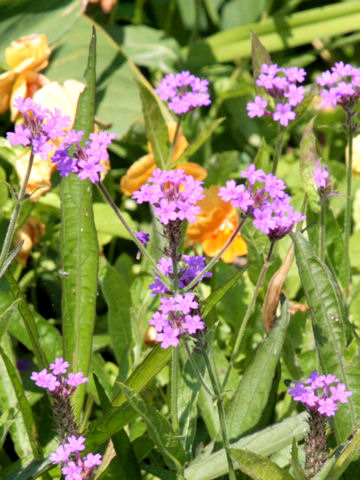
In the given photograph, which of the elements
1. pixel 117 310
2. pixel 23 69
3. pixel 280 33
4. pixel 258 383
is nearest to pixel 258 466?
pixel 258 383

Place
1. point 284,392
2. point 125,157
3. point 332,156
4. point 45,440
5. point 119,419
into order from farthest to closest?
point 332,156, point 125,157, point 284,392, point 45,440, point 119,419

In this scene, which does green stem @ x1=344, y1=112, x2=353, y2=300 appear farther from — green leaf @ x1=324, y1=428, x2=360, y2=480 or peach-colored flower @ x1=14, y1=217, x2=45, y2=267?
peach-colored flower @ x1=14, y1=217, x2=45, y2=267

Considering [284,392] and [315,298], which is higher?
[315,298]

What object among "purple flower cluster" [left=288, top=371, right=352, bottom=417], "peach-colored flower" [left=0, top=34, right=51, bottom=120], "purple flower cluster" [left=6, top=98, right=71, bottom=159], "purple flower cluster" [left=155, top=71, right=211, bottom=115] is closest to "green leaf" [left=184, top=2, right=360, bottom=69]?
"peach-colored flower" [left=0, top=34, right=51, bottom=120]

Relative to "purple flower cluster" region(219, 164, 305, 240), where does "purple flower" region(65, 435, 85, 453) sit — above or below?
below

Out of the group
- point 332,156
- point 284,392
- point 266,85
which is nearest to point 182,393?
point 284,392

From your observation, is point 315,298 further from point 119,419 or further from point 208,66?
point 208,66

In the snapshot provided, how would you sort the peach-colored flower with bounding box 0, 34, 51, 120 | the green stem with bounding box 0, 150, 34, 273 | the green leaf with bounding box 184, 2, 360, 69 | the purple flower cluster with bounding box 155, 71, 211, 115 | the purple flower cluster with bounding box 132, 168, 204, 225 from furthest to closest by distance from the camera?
the green leaf with bounding box 184, 2, 360, 69, the peach-colored flower with bounding box 0, 34, 51, 120, the purple flower cluster with bounding box 155, 71, 211, 115, the green stem with bounding box 0, 150, 34, 273, the purple flower cluster with bounding box 132, 168, 204, 225
